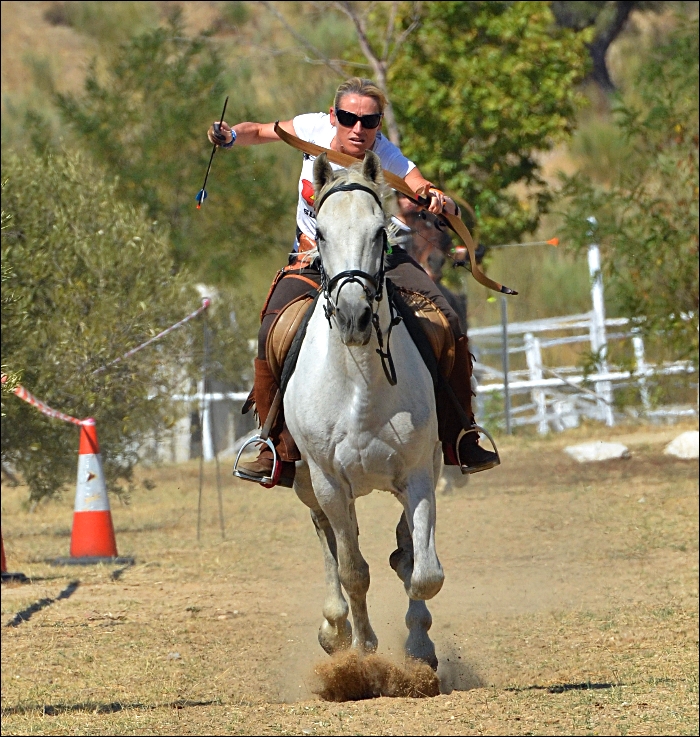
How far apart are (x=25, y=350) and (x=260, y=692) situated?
20.0ft

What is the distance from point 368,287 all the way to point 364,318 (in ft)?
0.50

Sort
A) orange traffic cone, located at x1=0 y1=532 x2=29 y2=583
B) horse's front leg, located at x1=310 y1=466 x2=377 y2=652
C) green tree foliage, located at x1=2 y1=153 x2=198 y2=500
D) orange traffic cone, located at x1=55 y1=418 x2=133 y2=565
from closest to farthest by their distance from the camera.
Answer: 1. horse's front leg, located at x1=310 y1=466 x2=377 y2=652
2. orange traffic cone, located at x1=0 y1=532 x2=29 y2=583
3. orange traffic cone, located at x1=55 y1=418 x2=133 y2=565
4. green tree foliage, located at x1=2 y1=153 x2=198 y2=500

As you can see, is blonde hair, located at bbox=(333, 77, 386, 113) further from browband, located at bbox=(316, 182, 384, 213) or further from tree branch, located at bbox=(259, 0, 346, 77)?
tree branch, located at bbox=(259, 0, 346, 77)

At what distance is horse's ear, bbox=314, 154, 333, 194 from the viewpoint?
5988 millimetres

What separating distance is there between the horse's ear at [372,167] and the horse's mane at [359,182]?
22 millimetres

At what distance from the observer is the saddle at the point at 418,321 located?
6836 millimetres

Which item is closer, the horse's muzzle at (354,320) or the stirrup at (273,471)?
the horse's muzzle at (354,320)

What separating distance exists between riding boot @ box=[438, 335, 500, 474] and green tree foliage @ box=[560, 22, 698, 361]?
1114 cm

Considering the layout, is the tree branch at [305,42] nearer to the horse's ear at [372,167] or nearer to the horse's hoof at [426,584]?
the horse's ear at [372,167]

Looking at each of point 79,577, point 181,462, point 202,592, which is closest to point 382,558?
point 202,592

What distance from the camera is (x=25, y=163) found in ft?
47.0

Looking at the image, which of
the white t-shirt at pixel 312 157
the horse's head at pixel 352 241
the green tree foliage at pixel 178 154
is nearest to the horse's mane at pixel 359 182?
the horse's head at pixel 352 241

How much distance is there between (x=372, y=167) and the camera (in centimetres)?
603

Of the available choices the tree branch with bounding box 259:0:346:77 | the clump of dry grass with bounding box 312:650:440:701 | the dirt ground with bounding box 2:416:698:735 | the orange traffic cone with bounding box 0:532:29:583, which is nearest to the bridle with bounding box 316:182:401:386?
the clump of dry grass with bounding box 312:650:440:701
